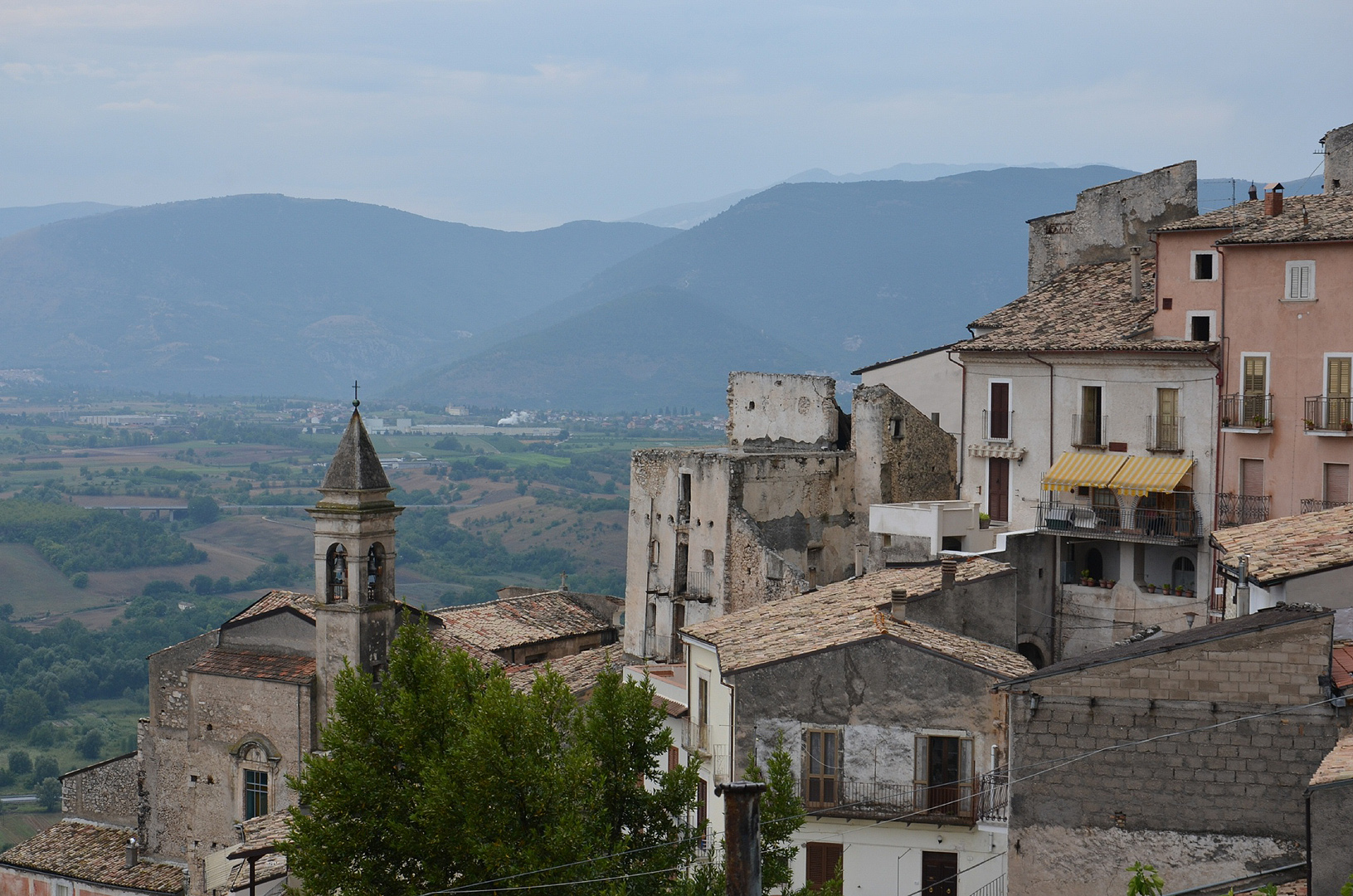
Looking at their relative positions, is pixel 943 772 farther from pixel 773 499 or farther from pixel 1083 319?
pixel 1083 319

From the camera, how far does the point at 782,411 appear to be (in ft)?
135

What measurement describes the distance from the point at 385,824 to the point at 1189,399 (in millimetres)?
19553

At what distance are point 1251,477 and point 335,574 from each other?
68.5 ft

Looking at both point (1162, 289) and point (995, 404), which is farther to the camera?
point (995, 404)

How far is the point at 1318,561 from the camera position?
2189cm

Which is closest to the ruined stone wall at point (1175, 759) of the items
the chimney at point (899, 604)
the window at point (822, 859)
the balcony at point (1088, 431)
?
the window at point (822, 859)

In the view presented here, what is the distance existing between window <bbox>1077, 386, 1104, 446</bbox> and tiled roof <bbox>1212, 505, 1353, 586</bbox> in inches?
346

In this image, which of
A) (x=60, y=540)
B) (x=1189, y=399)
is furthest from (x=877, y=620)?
(x=60, y=540)

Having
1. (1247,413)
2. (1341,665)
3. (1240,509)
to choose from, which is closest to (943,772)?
(1341,665)

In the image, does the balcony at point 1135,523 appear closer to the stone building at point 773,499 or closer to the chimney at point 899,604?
the stone building at point 773,499

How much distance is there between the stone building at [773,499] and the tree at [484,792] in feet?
39.8

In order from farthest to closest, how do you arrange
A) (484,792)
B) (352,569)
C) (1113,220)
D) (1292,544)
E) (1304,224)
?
(1113,220)
(352,569)
(1304,224)
(1292,544)
(484,792)

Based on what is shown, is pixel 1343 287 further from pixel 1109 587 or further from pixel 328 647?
pixel 328 647

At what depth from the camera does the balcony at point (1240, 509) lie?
33094 mm
